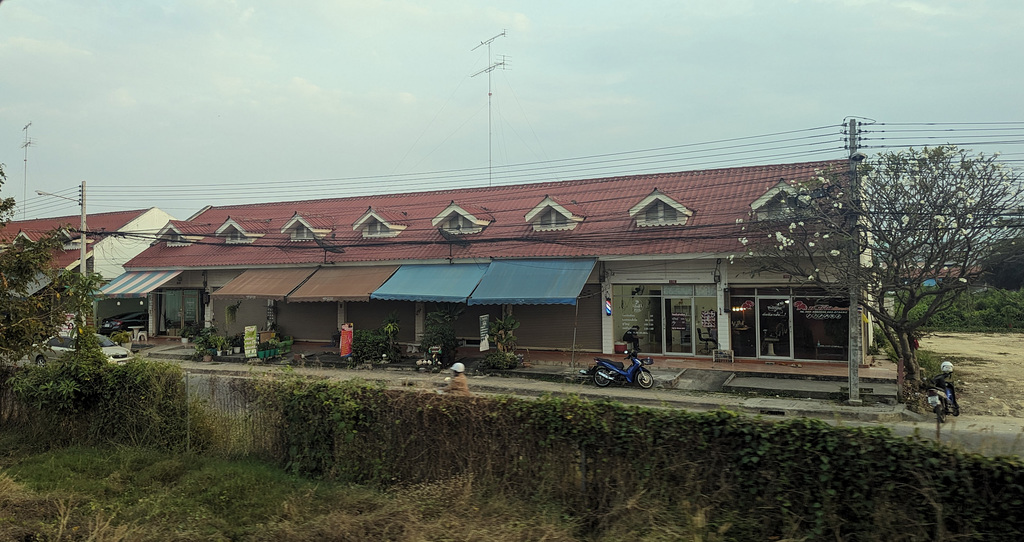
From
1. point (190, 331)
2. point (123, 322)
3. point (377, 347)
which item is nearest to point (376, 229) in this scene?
point (377, 347)

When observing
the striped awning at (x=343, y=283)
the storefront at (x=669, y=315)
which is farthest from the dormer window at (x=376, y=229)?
the storefront at (x=669, y=315)

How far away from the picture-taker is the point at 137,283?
91.4 feet

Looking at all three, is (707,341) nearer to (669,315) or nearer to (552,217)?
(669,315)

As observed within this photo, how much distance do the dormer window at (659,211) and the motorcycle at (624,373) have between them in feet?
20.2

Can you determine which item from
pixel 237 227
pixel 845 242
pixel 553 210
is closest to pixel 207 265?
pixel 237 227

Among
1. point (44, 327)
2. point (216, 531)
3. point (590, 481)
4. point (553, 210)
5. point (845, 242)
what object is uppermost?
point (553, 210)

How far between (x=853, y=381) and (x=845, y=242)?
324 centimetres

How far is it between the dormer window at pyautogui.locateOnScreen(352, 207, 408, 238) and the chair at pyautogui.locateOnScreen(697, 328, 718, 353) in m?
12.9

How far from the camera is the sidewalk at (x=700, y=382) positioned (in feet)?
46.0

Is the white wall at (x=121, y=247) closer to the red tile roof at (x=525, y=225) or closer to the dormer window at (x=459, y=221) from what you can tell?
the red tile roof at (x=525, y=225)

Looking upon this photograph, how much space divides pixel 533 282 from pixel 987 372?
14432mm

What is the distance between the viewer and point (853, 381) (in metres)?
14.3

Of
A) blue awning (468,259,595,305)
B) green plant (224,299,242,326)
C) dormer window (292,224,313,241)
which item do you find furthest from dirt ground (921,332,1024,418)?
green plant (224,299,242,326)

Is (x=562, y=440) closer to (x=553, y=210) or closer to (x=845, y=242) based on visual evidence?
(x=845, y=242)
